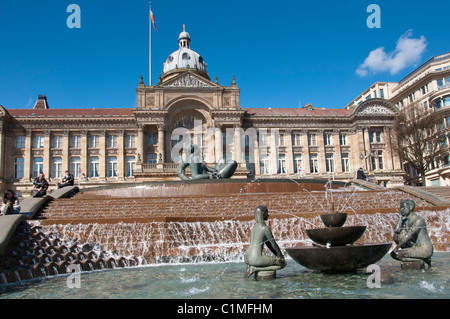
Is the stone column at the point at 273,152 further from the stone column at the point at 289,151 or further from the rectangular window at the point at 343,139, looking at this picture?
the rectangular window at the point at 343,139

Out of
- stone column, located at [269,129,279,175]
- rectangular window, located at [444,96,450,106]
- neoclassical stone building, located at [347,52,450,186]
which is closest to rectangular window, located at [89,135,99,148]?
stone column, located at [269,129,279,175]

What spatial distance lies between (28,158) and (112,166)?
11718 mm

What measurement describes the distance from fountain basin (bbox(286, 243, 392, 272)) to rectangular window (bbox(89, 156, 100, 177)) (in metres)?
52.3

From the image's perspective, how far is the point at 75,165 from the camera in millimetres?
56375

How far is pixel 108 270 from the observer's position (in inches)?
443

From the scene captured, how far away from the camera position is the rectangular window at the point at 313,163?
60081mm

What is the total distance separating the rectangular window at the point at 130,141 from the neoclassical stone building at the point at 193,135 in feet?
0.48

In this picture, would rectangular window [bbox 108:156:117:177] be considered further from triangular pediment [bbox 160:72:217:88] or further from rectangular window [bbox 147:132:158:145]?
triangular pediment [bbox 160:72:217:88]

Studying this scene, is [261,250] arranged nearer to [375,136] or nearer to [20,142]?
[20,142]

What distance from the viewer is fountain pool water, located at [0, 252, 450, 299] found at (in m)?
6.70

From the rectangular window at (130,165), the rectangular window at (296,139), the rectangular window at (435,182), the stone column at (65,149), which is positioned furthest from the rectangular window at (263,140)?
the stone column at (65,149)
